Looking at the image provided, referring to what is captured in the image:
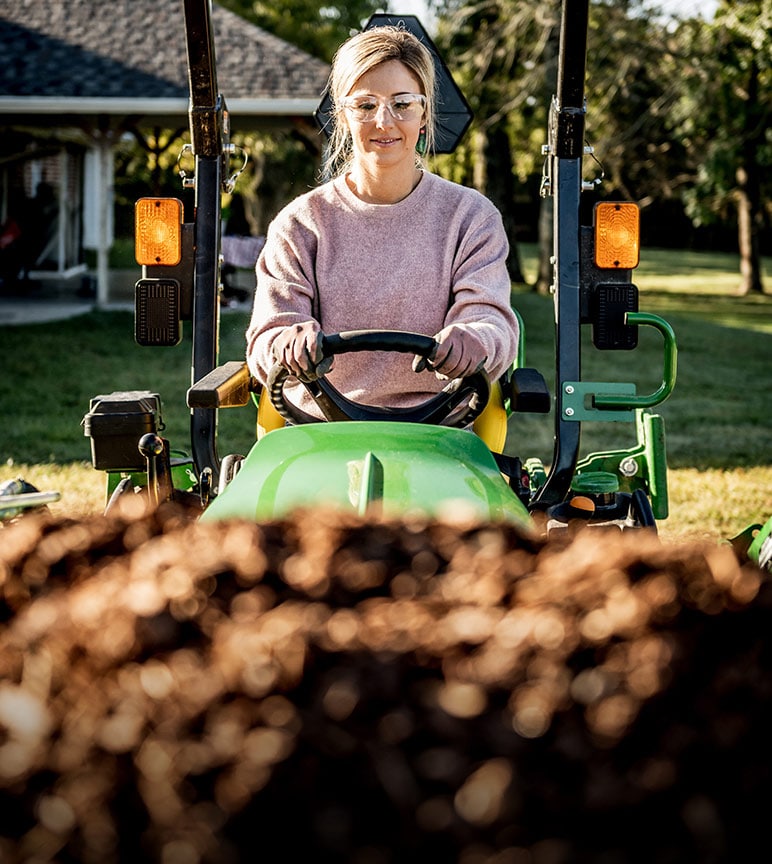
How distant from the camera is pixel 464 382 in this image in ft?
8.40

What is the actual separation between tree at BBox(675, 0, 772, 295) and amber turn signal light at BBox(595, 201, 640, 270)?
1323 centimetres

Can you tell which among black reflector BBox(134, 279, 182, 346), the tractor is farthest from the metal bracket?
black reflector BBox(134, 279, 182, 346)

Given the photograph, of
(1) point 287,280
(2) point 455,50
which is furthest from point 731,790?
(2) point 455,50

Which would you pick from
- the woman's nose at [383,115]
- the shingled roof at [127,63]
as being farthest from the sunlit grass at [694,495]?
the shingled roof at [127,63]

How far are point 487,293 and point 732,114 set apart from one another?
18936 mm

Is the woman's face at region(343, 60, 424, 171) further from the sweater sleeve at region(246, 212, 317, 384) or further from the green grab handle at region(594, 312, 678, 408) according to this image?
the green grab handle at region(594, 312, 678, 408)

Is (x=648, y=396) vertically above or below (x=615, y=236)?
below

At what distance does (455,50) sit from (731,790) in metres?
21.7

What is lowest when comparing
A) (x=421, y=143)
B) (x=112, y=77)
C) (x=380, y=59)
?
(x=421, y=143)

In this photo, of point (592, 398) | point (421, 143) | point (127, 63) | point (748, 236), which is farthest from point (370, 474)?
point (748, 236)

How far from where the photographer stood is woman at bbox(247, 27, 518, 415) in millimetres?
2789

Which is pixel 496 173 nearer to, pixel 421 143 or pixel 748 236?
pixel 748 236

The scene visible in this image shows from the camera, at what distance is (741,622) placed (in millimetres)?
1171

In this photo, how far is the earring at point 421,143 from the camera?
9.79 feet
